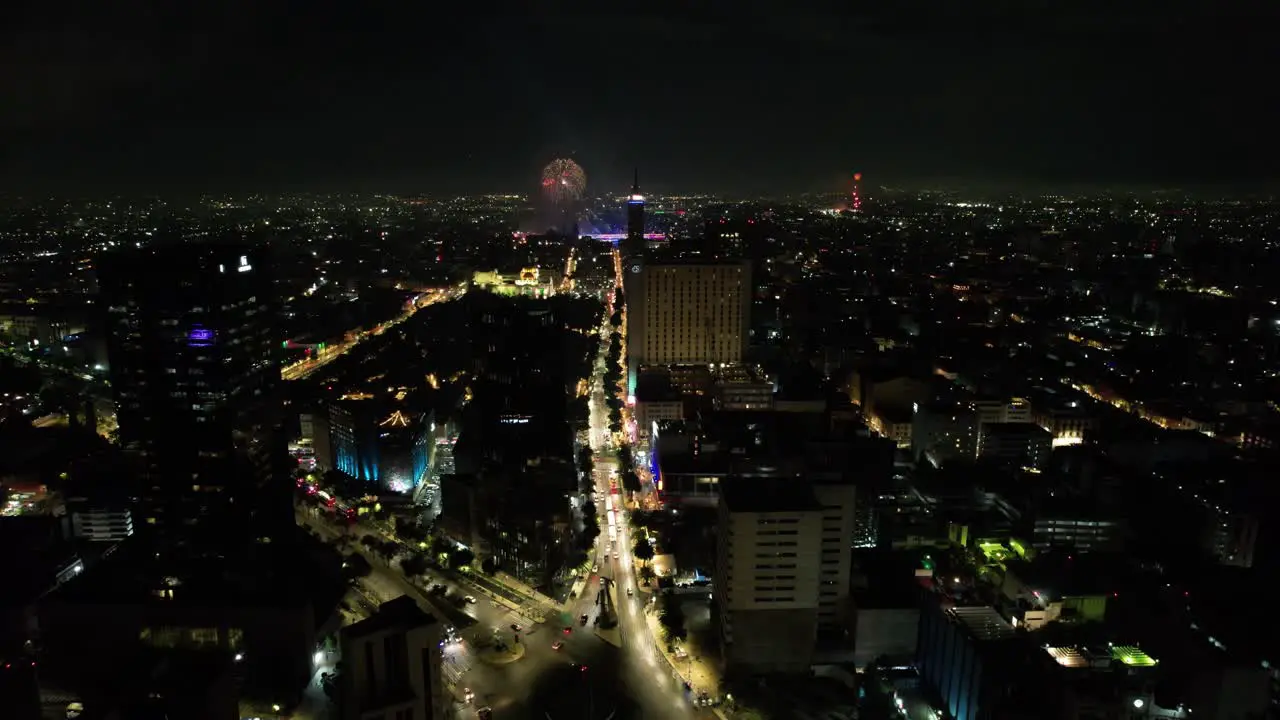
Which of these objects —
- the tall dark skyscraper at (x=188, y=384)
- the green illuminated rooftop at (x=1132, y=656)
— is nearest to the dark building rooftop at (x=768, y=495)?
Result: the green illuminated rooftop at (x=1132, y=656)

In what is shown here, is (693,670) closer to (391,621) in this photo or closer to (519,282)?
(391,621)

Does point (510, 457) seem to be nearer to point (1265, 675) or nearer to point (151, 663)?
point (151, 663)

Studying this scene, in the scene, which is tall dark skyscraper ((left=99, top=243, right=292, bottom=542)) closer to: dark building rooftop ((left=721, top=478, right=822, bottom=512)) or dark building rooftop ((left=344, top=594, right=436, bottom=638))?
dark building rooftop ((left=721, top=478, right=822, bottom=512))

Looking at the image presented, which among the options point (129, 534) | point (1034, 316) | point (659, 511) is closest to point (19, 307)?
point (129, 534)

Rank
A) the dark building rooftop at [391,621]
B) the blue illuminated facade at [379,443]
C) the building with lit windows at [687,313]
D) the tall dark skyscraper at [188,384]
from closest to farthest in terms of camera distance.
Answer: the dark building rooftop at [391,621], the tall dark skyscraper at [188,384], the blue illuminated facade at [379,443], the building with lit windows at [687,313]

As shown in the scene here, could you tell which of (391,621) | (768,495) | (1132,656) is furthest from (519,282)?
(391,621)

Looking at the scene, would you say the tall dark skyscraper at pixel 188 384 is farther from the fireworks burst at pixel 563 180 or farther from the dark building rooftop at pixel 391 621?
the fireworks burst at pixel 563 180

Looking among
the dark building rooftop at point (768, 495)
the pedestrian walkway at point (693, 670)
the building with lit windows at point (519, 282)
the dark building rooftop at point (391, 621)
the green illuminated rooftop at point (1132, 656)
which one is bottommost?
the pedestrian walkway at point (693, 670)
